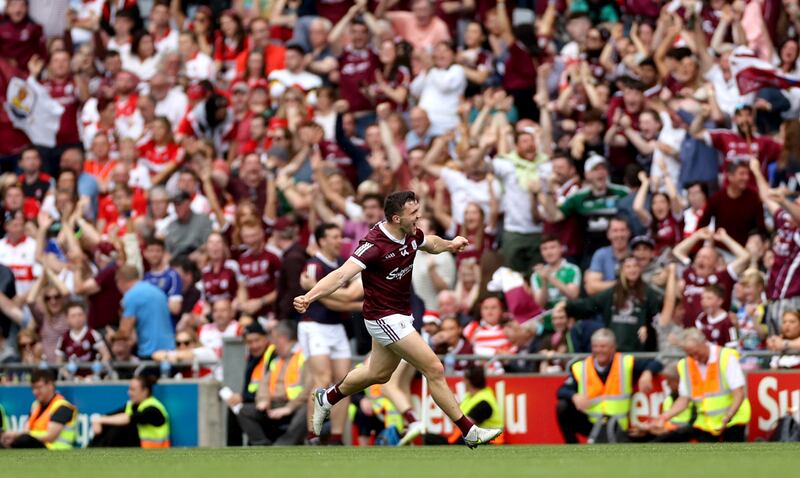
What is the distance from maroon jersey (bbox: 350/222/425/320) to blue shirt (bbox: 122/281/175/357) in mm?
6120

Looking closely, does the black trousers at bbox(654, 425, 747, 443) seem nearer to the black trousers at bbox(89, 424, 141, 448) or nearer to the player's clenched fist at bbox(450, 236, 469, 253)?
the player's clenched fist at bbox(450, 236, 469, 253)

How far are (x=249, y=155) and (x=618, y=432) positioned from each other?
724 centimetres

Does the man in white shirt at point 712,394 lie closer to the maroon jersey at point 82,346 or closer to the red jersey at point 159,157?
the maroon jersey at point 82,346

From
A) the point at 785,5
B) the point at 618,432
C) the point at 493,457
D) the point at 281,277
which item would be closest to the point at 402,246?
the point at 493,457

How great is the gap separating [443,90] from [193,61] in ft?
14.8

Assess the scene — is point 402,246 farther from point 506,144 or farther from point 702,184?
point 506,144

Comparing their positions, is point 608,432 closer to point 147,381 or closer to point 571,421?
point 571,421

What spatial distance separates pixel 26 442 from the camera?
18453 millimetres

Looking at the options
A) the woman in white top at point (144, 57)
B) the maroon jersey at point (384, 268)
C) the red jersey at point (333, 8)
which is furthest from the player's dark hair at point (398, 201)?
the woman in white top at point (144, 57)

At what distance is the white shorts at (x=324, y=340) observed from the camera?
17.4 meters

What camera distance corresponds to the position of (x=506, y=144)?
68.0 ft

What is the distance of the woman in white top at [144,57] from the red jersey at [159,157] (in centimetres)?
221

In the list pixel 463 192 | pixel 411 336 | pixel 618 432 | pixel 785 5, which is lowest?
pixel 618 432

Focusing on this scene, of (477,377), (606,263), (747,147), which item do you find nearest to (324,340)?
(477,377)
